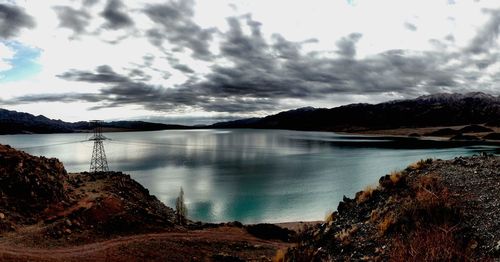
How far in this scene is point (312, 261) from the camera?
15.2 metres

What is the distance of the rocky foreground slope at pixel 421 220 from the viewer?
11555mm

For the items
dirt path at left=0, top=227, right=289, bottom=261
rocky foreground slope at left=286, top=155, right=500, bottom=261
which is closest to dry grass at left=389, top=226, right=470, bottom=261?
rocky foreground slope at left=286, top=155, right=500, bottom=261

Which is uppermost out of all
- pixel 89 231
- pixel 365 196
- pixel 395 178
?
pixel 395 178

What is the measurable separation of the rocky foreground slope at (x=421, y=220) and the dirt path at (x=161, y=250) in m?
7.17

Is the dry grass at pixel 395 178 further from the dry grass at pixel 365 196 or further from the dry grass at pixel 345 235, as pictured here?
the dry grass at pixel 345 235

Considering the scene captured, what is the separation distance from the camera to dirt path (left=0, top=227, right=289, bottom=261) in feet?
67.4

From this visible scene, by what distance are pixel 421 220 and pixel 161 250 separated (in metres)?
16.0

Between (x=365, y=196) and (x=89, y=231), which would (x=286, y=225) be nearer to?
(x=89, y=231)

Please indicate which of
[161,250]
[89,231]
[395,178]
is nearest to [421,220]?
[395,178]

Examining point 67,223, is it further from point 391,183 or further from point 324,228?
point 391,183

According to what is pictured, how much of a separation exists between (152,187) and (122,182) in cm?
2100

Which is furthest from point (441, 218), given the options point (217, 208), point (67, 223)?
point (217, 208)

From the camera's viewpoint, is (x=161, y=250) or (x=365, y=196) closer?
(x=365, y=196)

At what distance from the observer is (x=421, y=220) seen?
13.8 m
